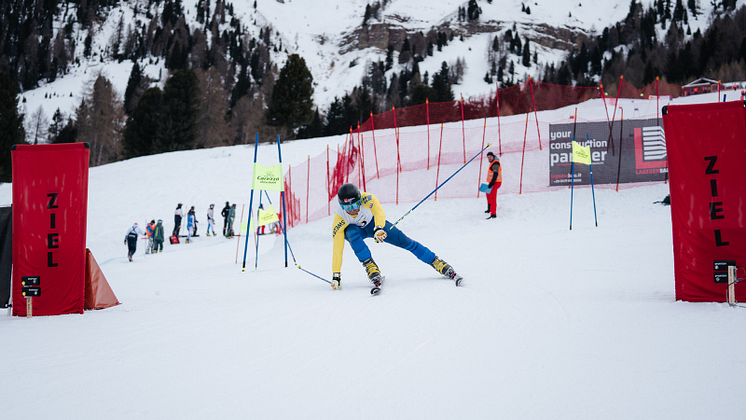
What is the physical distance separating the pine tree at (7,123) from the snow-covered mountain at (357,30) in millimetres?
63271

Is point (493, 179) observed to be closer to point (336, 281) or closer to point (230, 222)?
point (336, 281)

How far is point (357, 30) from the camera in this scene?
159875 millimetres

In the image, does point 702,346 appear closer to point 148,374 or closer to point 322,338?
point 322,338

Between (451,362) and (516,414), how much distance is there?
69 centimetres

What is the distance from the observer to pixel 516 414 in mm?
2092

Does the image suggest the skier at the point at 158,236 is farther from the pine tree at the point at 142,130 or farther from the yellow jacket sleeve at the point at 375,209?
the pine tree at the point at 142,130

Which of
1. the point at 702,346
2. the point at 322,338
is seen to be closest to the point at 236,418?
the point at 322,338

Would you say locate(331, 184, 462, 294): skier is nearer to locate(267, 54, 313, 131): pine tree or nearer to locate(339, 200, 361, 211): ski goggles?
locate(339, 200, 361, 211): ski goggles

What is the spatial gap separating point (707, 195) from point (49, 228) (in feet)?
21.2

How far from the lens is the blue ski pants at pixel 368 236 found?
540cm

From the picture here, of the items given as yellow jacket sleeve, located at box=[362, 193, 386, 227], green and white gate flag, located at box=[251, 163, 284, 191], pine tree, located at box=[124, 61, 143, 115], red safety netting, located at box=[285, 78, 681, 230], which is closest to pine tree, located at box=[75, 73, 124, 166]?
pine tree, located at box=[124, 61, 143, 115]

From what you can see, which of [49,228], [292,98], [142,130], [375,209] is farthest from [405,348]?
[142,130]

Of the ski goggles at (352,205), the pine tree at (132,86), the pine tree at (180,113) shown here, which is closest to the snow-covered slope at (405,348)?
the ski goggles at (352,205)

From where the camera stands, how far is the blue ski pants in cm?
540
